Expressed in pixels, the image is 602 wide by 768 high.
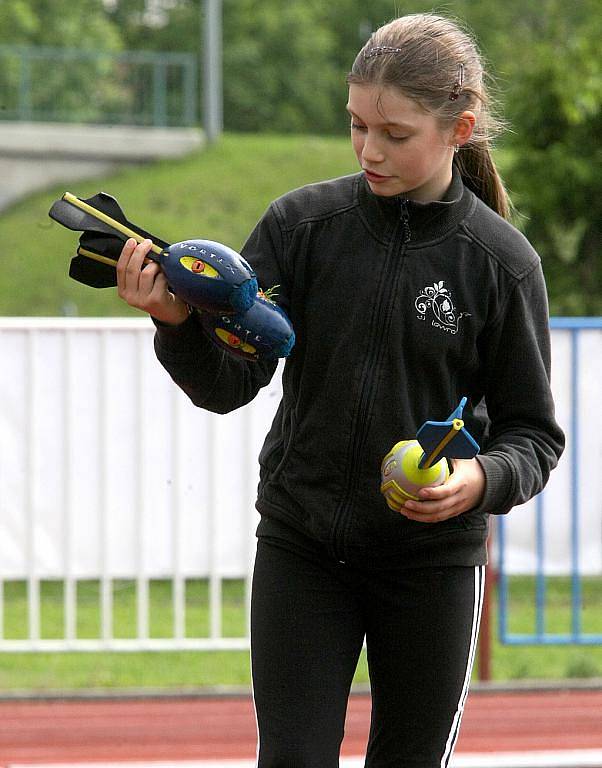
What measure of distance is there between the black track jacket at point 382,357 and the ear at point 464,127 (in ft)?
0.32

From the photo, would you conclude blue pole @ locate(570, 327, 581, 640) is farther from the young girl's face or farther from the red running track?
the young girl's face

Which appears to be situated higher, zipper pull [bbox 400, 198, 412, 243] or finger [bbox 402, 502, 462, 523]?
zipper pull [bbox 400, 198, 412, 243]

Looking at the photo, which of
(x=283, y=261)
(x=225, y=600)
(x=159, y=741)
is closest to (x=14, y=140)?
(x=225, y=600)

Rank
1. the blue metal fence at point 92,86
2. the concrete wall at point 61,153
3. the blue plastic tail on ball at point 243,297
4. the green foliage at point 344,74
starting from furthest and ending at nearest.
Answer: the blue metal fence at point 92,86
the concrete wall at point 61,153
the green foliage at point 344,74
the blue plastic tail on ball at point 243,297

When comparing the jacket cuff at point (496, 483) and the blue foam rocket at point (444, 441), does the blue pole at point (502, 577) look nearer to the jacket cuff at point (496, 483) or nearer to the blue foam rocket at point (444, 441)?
the jacket cuff at point (496, 483)

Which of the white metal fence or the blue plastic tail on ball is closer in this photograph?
the blue plastic tail on ball

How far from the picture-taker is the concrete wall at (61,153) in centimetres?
2430

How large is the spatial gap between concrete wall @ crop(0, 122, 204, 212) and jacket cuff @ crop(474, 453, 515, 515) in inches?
880

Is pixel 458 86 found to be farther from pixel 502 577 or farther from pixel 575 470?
pixel 502 577

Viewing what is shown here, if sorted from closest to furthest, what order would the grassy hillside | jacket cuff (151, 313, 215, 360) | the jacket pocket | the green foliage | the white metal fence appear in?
jacket cuff (151, 313, 215, 360) < the jacket pocket < the white metal fence < the green foliage < the grassy hillside

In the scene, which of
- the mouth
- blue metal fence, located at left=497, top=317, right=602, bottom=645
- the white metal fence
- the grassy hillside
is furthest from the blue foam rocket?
the grassy hillside

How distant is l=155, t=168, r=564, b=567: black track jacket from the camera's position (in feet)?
8.11

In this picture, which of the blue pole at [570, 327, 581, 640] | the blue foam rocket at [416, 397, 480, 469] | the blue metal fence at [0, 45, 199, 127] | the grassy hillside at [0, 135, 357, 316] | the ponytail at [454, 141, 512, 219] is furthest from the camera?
the blue metal fence at [0, 45, 199, 127]

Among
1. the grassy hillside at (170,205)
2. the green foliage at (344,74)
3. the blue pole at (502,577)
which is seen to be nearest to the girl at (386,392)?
the green foliage at (344,74)
